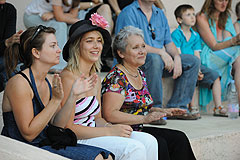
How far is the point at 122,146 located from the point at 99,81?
0.60 m

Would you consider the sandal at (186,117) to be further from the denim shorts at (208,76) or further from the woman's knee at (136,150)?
the woman's knee at (136,150)

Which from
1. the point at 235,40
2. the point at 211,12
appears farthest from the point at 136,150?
the point at 211,12

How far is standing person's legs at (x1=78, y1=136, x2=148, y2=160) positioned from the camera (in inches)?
97.1

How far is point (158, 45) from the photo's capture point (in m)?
4.24

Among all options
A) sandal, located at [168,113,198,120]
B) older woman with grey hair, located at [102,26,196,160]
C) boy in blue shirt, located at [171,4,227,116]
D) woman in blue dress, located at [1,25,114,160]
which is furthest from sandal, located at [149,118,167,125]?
woman in blue dress, located at [1,25,114,160]

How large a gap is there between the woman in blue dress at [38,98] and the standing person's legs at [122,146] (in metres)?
0.11

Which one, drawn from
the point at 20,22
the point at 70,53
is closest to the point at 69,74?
the point at 70,53

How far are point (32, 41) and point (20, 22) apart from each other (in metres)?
2.85

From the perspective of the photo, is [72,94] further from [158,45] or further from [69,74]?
[158,45]

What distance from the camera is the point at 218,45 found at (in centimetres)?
501

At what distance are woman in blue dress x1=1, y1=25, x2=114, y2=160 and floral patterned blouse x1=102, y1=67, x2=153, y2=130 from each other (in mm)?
483

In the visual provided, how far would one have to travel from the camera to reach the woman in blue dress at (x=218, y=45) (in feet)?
16.1

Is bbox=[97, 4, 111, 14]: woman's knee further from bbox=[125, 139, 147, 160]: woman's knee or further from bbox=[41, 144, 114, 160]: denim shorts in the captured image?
bbox=[41, 144, 114, 160]: denim shorts

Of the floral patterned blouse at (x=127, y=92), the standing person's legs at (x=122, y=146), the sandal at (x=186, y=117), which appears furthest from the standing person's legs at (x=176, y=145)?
the sandal at (x=186, y=117)
